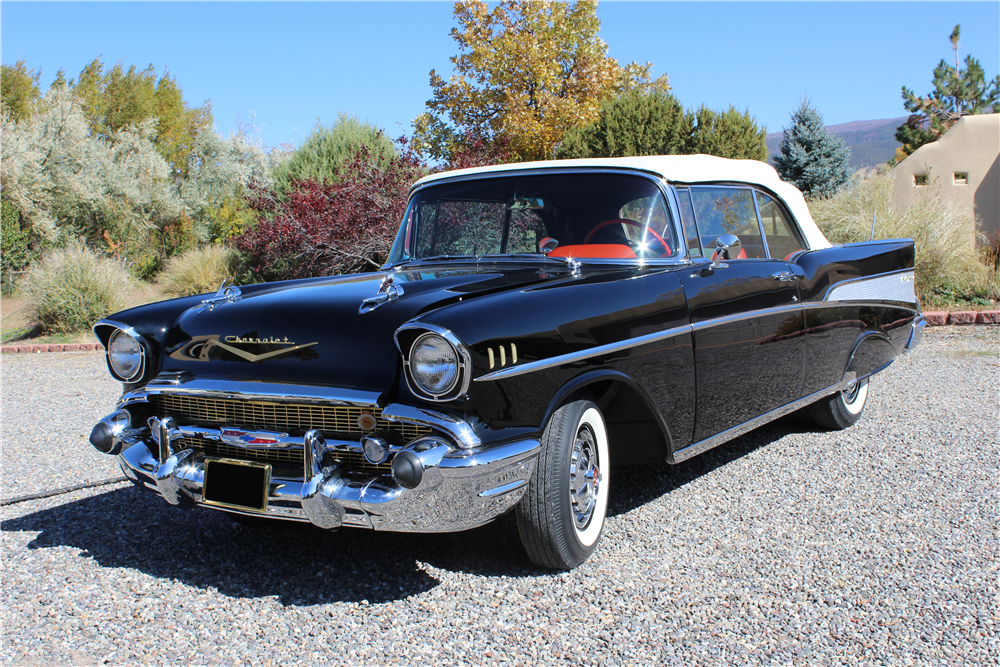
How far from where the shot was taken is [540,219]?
3707 mm

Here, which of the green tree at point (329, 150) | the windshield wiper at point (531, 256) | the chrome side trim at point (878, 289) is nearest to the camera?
the windshield wiper at point (531, 256)

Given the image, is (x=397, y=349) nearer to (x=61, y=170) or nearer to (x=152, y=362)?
(x=152, y=362)

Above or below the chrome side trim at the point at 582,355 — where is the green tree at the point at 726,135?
above

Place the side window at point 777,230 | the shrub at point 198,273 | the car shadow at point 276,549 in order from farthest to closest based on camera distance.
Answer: the shrub at point 198,273 → the side window at point 777,230 → the car shadow at point 276,549

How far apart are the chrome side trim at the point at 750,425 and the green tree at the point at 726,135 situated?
12.8m

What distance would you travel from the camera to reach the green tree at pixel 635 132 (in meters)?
16.1

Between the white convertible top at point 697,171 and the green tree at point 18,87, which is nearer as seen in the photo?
the white convertible top at point 697,171

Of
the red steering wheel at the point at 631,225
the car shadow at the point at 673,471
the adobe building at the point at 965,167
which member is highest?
the adobe building at the point at 965,167

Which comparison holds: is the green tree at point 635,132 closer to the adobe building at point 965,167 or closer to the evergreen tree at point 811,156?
the evergreen tree at point 811,156

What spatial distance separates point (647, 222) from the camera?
11.6 feet

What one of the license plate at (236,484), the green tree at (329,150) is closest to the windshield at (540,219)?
the license plate at (236,484)

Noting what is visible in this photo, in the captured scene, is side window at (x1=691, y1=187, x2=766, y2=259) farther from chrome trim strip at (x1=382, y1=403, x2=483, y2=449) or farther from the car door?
chrome trim strip at (x1=382, y1=403, x2=483, y2=449)

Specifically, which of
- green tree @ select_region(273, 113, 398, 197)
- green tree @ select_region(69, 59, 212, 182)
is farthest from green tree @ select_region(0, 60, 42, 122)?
green tree @ select_region(273, 113, 398, 197)

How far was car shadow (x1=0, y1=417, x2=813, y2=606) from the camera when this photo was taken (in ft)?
9.21
